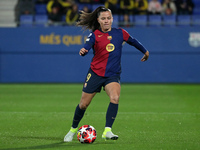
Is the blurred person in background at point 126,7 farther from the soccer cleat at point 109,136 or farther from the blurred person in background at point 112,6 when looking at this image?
the soccer cleat at point 109,136

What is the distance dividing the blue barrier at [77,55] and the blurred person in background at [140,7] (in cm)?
108

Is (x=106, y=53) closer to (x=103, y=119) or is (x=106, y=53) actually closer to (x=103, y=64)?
(x=103, y=64)

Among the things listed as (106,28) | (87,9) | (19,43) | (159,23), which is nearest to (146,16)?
(159,23)

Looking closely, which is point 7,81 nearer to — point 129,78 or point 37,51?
point 37,51

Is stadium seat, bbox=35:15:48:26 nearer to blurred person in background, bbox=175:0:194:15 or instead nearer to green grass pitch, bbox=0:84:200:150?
green grass pitch, bbox=0:84:200:150

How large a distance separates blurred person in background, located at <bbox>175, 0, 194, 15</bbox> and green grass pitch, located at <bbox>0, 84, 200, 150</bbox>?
5395mm

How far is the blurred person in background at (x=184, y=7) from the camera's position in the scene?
20.0m

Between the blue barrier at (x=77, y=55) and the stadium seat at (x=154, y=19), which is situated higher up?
the stadium seat at (x=154, y=19)

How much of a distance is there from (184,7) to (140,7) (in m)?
2.03

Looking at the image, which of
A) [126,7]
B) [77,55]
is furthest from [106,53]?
[126,7]

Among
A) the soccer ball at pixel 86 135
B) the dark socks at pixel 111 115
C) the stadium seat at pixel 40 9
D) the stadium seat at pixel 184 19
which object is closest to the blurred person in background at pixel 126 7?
the stadium seat at pixel 184 19

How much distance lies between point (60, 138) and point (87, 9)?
12493 millimetres

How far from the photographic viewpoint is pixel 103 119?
9305 mm

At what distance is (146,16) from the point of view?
65.1 feet
